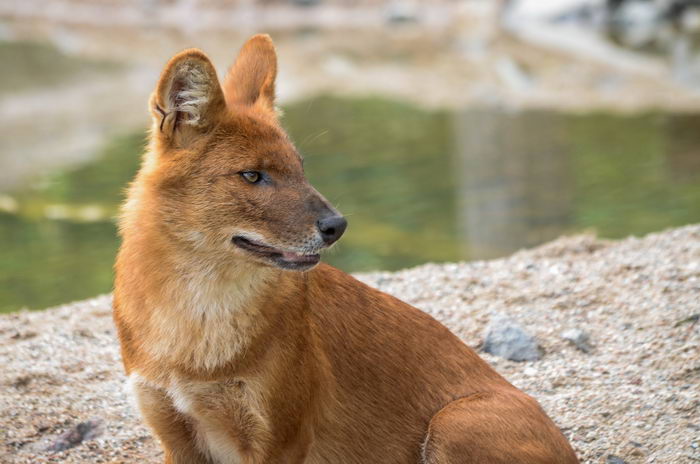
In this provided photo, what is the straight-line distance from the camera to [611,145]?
13055 millimetres

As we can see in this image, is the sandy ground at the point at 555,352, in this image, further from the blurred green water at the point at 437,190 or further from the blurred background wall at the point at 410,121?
the blurred green water at the point at 437,190

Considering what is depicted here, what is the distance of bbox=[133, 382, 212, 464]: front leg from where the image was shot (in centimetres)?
412

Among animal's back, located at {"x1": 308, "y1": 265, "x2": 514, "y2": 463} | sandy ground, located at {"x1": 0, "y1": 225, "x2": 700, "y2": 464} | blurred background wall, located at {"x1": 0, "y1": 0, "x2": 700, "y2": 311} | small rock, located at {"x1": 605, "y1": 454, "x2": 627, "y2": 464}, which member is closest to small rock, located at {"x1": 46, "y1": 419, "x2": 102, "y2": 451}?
sandy ground, located at {"x1": 0, "y1": 225, "x2": 700, "y2": 464}

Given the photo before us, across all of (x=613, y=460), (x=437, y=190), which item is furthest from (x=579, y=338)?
(x=437, y=190)

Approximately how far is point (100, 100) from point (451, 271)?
11.9 metres

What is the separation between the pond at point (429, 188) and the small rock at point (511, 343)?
11.7 feet

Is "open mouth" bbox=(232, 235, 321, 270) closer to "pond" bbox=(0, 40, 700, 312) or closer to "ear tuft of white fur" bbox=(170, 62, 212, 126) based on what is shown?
"ear tuft of white fur" bbox=(170, 62, 212, 126)

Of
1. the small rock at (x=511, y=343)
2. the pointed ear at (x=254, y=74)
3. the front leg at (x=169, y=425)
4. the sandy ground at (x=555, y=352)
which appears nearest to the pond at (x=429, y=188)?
the sandy ground at (x=555, y=352)

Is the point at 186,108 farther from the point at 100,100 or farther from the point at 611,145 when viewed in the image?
the point at 100,100

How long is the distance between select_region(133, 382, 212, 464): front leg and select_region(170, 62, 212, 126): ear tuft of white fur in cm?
107

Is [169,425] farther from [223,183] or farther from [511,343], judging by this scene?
[511,343]

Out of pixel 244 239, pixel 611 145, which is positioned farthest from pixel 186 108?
pixel 611 145

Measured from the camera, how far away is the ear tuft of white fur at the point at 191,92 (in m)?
3.98

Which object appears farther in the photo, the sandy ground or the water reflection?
the water reflection
